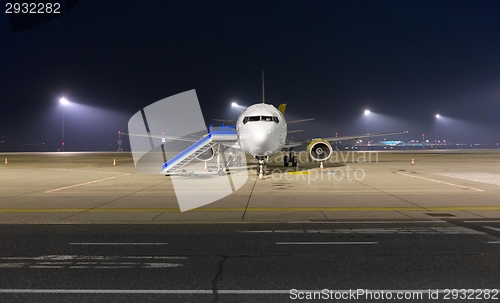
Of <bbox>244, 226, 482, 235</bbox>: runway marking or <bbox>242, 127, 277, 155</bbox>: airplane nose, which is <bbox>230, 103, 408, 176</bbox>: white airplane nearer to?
<bbox>242, 127, 277, 155</bbox>: airplane nose

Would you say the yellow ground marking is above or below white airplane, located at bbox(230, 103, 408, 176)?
below

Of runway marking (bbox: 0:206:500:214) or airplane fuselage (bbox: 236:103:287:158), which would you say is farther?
airplane fuselage (bbox: 236:103:287:158)

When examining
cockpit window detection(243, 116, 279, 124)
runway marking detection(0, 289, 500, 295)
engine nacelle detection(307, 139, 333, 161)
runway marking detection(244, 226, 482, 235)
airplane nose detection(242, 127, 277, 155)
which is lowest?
runway marking detection(244, 226, 482, 235)

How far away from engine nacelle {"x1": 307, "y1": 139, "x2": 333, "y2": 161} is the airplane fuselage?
642 centimetres

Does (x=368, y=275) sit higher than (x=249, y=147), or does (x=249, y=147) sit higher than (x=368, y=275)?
(x=249, y=147)

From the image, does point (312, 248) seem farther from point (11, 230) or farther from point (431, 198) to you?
point (431, 198)

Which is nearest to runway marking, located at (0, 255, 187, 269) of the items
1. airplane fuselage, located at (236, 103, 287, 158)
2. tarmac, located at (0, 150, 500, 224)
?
tarmac, located at (0, 150, 500, 224)

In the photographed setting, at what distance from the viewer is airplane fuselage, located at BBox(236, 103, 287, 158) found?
65.6 ft

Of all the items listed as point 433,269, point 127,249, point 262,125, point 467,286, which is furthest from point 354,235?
point 262,125

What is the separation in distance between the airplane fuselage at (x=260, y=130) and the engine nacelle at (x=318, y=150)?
21.0 feet

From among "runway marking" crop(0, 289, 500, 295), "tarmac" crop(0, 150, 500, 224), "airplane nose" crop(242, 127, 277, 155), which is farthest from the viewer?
"airplane nose" crop(242, 127, 277, 155)

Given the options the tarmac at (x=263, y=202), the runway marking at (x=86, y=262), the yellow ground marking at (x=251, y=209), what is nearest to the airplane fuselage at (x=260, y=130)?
the tarmac at (x=263, y=202)

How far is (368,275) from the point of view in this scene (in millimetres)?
6020

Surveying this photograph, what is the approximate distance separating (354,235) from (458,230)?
2.56m
